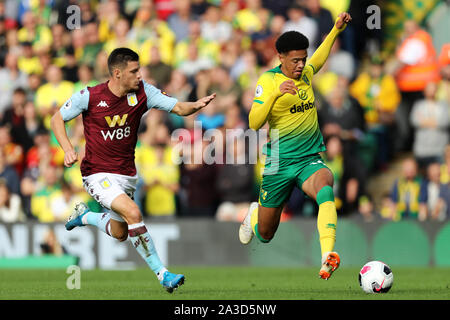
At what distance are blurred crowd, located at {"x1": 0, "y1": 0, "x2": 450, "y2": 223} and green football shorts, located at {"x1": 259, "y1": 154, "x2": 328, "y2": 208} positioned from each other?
5.21m

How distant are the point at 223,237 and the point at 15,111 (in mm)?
5629

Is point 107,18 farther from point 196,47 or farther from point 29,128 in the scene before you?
point 29,128

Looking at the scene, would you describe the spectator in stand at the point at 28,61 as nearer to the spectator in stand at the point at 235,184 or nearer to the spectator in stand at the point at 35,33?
the spectator in stand at the point at 35,33

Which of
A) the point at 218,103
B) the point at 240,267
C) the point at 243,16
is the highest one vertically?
the point at 243,16

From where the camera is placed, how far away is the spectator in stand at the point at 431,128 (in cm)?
1700

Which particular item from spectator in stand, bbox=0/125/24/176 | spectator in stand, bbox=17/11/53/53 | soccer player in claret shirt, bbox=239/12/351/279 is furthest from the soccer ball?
spectator in stand, bbox=17/11/53/53

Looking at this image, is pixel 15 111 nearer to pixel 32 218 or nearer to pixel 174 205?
pixel 32 218

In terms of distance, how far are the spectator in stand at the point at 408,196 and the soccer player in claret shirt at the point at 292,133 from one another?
546 cm

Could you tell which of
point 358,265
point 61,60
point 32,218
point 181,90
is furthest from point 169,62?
point 358,265

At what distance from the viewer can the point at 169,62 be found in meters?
19.0

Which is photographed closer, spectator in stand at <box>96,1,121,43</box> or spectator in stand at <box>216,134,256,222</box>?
spectator in stand at <box>216,134,256,222</box>

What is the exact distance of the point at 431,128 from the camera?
17.1 meters

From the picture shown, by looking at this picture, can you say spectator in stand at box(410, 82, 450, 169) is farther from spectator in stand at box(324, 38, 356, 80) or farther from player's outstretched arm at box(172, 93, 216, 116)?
player's outstretched arm at box(172, 93, 216, 116)

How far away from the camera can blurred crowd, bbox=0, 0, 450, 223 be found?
55.0ft
